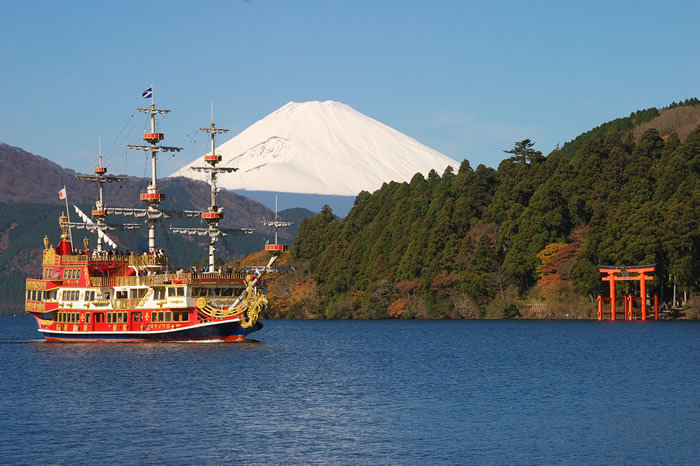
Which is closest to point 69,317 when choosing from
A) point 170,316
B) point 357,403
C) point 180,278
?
point 170,316

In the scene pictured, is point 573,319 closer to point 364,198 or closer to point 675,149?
point 675,149

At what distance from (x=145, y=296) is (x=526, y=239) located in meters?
58.1

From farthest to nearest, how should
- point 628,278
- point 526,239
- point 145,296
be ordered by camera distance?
1. point 526,239
2. point 628,278
3. point 145,296

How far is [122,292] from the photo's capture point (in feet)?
287

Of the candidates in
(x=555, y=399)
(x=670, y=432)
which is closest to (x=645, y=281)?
(x=555, y=399)

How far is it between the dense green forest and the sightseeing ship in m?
45.4

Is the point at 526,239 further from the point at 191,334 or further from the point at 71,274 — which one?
the point at 71,274

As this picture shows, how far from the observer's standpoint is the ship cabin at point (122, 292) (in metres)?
82.0

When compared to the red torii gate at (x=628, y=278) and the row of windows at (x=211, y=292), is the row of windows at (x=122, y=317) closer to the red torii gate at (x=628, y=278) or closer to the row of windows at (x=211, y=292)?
the row of windows at (x=211, y=292)

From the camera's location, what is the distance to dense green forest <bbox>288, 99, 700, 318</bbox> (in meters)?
116

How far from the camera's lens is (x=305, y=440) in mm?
39594

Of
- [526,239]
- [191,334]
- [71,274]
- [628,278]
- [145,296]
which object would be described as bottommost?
[191,334]

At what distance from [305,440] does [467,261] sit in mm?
96097

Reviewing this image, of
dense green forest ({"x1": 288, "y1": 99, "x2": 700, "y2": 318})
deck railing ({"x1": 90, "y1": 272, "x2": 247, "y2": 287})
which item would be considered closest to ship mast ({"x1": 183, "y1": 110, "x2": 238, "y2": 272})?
deck railing ({"x1": 90, "y1": 272, "x2": 247, "y2": 287})
